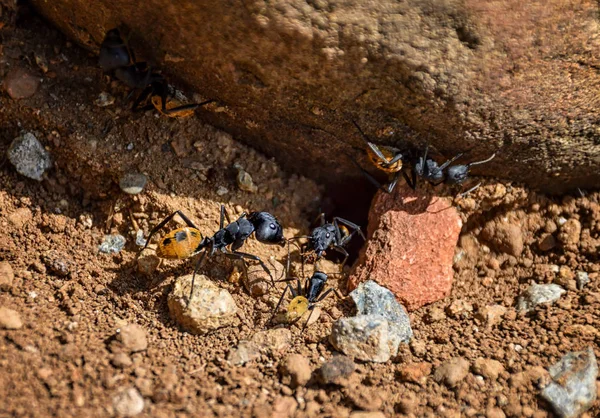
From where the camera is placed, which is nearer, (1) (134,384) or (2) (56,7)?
(1) (134,384)

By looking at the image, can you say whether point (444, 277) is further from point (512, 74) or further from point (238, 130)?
point (238, 130)

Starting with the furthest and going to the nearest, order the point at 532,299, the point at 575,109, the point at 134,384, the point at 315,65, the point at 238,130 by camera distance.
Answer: the point at 238,130 < the point at 532,299 < the point at 575,109 < the point at 315,65 < the point at 134,384

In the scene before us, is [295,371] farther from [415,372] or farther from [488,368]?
[488,368]

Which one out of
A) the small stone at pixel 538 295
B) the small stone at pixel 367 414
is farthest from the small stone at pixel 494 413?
the small stone at pixel 538 295

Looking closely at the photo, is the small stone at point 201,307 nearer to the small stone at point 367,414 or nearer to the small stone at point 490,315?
the small stone at point 367,414

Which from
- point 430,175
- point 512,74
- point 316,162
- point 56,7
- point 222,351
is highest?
point 512,74

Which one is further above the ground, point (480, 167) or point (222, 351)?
point (480, 167)

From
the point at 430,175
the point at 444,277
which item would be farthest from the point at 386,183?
the point at 444,277

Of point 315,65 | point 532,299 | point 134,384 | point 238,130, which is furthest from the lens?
point 238,130
